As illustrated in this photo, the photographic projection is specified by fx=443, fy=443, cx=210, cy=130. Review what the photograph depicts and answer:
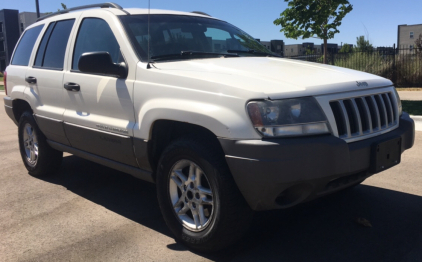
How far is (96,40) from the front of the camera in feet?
14.5

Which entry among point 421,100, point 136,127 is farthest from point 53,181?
point 421,100

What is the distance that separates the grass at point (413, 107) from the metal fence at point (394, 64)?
6889 millimetres

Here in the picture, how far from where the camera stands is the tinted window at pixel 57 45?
489 centimetres

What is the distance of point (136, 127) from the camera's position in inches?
147

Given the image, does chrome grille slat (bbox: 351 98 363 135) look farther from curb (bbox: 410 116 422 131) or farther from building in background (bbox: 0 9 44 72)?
building in background (bbox: 0 9 44 72)

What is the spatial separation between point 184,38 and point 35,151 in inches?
104

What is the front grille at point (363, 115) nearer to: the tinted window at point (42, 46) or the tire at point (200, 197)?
the tire at point (200, 197)

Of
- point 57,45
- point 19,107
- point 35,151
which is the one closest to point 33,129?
point 35,151

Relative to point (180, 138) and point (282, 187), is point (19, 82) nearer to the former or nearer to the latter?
point (180, 138)

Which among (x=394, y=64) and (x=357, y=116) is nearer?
(x=357, y=116)

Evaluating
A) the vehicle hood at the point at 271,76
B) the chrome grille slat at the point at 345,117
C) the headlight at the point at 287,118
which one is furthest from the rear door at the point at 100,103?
the chrome grille slat at the point at 345,117

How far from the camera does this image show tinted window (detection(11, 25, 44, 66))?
5.65 m

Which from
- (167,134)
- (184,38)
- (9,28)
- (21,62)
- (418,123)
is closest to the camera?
(167,134)

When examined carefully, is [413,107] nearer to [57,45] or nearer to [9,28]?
[57,45]
